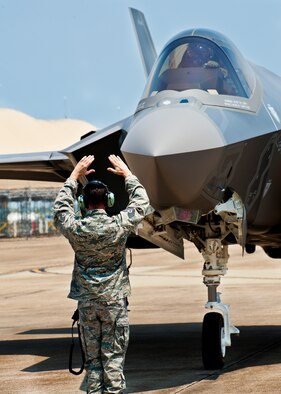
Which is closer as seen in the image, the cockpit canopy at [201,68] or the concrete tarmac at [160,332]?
the concrete tarmac at [160,332]

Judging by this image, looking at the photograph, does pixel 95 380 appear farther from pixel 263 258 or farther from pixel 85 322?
pixel 263 258

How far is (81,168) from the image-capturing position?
8.10 metres

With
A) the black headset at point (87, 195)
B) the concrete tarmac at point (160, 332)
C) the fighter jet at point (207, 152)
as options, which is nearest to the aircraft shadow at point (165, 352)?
the concrete tarmac at point (160, 332)

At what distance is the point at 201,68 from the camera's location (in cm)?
1033

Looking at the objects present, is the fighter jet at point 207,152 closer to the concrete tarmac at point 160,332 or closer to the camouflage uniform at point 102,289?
the concrete tarmac at point 160,332

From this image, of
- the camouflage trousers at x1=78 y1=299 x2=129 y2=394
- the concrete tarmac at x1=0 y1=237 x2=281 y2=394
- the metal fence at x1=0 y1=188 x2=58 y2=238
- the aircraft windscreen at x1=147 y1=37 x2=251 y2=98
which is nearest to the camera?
the camouflage trousers at x1=78 y1=299 x2=129 y2=394

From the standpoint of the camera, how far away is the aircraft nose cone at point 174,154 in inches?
354

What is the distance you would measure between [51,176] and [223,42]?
207 inches

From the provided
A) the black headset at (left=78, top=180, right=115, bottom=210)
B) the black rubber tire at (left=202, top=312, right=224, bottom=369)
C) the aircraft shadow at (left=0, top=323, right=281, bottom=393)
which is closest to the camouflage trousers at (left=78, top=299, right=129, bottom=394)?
the black headset at (left=78, top=180, right=115, bottom=210)

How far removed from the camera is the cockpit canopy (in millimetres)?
10227

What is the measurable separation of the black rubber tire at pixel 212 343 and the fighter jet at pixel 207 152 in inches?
0.4

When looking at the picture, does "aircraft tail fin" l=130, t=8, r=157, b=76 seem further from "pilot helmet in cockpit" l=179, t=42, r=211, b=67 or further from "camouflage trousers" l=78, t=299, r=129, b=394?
"camouflage trousers" l=78, t=299, r=129, b=394

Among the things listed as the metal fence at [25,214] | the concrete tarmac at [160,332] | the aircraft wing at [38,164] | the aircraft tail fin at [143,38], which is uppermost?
the aircraft tail fin at [143,38]

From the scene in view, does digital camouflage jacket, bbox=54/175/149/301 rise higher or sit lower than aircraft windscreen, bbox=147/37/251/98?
lower
